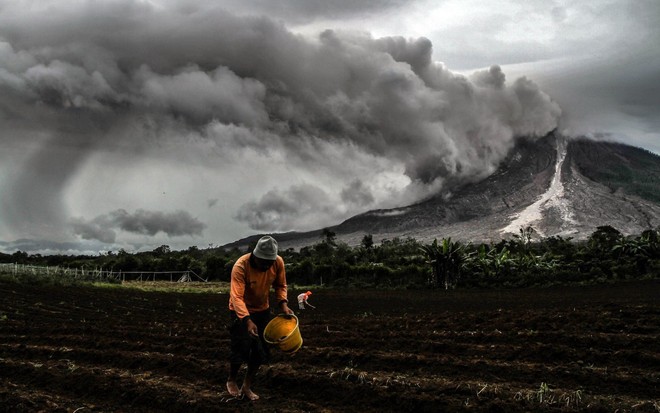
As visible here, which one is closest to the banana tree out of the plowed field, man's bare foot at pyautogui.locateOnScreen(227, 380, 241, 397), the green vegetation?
the green vegetation

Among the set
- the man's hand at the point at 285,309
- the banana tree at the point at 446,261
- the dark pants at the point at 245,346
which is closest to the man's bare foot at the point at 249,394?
the dark pants at the point at 245,346

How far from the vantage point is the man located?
634cm

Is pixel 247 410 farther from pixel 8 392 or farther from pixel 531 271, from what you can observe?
pixel 531 271

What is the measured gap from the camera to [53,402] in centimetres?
654

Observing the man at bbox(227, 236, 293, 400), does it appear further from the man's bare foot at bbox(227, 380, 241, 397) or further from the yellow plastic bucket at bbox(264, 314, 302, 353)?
the yellow plastic bucket at bbox(264, 314, 302, 353)

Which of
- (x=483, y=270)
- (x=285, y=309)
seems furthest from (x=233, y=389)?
(x=483, y=270)

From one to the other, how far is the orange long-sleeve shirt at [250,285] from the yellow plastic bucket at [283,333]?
29 cm

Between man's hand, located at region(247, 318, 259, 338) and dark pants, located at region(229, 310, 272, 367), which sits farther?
dark pants, located at region(229, 310, 272, 367)

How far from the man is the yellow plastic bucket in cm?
11

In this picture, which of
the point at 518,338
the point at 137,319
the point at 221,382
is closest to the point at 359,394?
the point at 221,382

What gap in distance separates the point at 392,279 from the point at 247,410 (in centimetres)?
4273

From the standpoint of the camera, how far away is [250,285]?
6.57 metres

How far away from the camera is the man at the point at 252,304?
634cm

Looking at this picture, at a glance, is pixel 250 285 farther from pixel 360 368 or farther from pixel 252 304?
pixel 360 368
